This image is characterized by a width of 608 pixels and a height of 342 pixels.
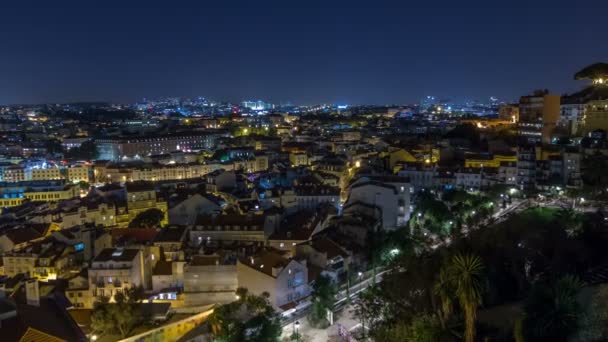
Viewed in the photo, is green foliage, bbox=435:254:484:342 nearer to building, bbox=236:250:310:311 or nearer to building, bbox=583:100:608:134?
building, bbox=236:250:310:311

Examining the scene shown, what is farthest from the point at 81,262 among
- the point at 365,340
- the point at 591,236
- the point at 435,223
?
the point at 591,236

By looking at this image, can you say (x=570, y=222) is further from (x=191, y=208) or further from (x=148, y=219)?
(x=148, y=219)

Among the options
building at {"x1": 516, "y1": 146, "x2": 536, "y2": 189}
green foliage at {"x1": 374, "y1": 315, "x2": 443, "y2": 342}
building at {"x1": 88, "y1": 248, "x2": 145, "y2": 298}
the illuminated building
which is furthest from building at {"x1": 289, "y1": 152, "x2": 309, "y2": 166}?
the illuminated building

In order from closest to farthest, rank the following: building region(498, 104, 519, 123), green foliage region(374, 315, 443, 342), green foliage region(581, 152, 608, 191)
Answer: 1. green foliage region(374, 315, 443, 342)
2. green foliage region(581, 152, 608, 191)
3. building region(498, 104, 519, 123)

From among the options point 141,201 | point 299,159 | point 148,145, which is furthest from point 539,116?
point 148,145

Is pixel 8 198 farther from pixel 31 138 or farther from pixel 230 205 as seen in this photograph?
pixel 31 138

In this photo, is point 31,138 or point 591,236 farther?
point 31,138
